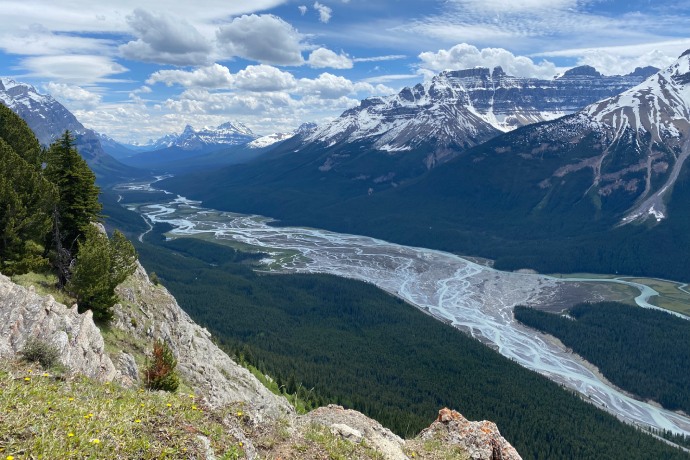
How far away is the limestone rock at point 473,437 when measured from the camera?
80.2ft

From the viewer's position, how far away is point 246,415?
765 inches

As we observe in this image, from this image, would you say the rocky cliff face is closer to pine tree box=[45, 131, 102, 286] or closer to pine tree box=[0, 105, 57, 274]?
pine tree box=[0, 105, 57, 274]

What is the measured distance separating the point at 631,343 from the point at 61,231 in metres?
175

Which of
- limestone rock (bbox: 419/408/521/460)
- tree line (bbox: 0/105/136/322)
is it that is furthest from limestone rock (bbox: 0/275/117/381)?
limestone rock (bbox: 419/408/521/460)

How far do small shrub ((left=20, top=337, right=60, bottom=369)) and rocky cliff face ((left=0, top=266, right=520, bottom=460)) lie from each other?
661 mm

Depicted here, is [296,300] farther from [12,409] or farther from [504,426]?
[12,409]

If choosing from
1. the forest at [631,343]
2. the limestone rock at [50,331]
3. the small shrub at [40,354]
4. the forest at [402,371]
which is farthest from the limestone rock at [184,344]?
the forest at [631,343]

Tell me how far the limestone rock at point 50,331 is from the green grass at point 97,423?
5663 mm

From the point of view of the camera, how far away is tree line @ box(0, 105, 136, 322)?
35.6 metres

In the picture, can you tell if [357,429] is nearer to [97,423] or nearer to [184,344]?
[97,423]

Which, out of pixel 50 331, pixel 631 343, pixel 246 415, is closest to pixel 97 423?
pixel 246 415

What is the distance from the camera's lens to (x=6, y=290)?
85.4ft

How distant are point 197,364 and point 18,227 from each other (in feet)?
64.9

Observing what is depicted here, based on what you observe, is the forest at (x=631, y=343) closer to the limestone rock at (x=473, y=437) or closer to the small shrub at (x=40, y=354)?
the limestone rock at (x=473, y=437)
